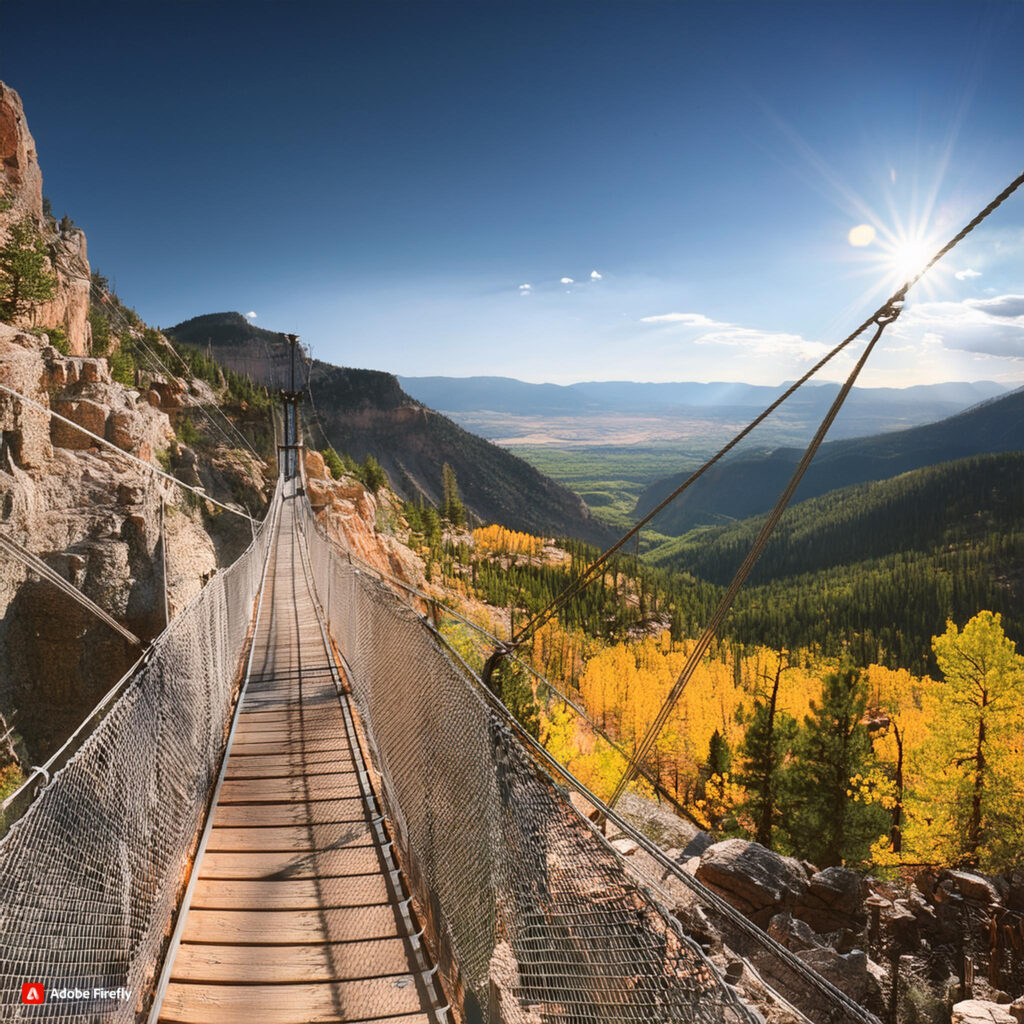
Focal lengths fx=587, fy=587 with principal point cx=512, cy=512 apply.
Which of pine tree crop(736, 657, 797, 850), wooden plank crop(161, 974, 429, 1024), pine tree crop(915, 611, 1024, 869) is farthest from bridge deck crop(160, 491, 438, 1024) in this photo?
pine tree crop(736, 657, 797, 850)

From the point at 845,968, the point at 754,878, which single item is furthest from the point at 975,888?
the point at 845,968

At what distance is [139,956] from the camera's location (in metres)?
3.04

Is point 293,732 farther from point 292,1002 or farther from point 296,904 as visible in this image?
point 292,1002

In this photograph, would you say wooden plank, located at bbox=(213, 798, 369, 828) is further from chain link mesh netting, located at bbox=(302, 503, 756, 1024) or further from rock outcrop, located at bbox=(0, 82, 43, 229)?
rock outcrop, located at bbox=(0, 82, 43, 229)

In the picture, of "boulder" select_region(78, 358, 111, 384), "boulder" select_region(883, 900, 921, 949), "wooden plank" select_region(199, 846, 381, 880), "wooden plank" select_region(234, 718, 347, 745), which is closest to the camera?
"wooden plank" select_region(199, 846, 381, 880)

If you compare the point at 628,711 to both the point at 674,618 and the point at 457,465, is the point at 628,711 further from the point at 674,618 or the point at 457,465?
the point at 457,465

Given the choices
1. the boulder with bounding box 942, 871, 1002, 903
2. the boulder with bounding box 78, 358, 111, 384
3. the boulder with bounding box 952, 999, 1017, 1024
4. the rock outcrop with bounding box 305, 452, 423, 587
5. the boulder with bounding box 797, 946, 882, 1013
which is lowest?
the boulder with bounding box 942, 871, 1002, 903

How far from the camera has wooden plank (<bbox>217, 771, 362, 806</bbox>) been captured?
16.4 feet

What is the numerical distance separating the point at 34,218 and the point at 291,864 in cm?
2328

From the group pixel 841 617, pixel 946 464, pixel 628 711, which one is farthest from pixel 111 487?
pixel 946 464

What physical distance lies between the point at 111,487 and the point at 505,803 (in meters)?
12.5

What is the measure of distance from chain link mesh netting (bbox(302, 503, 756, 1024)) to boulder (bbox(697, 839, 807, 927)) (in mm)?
9770

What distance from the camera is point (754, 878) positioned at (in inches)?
444

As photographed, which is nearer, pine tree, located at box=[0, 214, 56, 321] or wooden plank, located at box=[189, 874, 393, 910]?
wooden plank, located at box=[189, 874, 393, 910]
